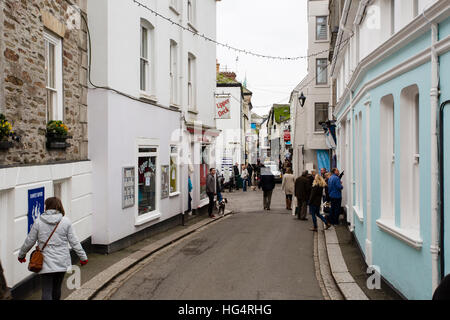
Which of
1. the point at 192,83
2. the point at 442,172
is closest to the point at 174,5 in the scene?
the point at 192,83

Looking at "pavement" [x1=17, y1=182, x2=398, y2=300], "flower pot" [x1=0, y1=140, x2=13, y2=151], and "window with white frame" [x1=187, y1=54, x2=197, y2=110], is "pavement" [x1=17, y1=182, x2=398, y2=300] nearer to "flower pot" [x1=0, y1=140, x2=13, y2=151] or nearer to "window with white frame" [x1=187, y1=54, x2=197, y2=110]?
"flower pot" [x1=0, y1=140, x2=13, y2=151]

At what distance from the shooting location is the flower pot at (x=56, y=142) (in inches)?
334

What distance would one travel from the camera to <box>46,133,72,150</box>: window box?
8.48 meters

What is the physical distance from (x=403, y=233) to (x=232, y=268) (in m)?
3.71

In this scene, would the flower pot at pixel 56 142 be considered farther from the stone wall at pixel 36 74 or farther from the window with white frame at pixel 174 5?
the window with white frame at pixel 174 5

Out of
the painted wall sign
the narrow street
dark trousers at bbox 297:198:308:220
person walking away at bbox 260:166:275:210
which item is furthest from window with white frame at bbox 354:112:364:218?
person walking away at bbox 260:166:275:210

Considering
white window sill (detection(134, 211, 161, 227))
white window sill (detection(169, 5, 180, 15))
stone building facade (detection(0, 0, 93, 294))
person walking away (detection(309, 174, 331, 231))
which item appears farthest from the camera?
white window sill (detection(169, 5, 180, 15))

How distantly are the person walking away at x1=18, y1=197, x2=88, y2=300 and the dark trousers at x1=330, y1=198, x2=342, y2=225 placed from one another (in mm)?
9858

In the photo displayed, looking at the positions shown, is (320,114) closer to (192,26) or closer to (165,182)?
Answer: (192,26)

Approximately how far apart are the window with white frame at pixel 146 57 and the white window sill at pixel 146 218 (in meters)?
3.42

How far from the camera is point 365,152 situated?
32.4ft

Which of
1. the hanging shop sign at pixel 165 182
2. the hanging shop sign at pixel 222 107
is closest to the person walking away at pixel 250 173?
the hanging shop sign at pixel 222 107

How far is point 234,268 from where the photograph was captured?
9414 mm

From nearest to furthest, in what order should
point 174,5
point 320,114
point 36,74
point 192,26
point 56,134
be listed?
point 36,74 < point 56,134 < point 174,5 < point 192,26 < point 320,114
